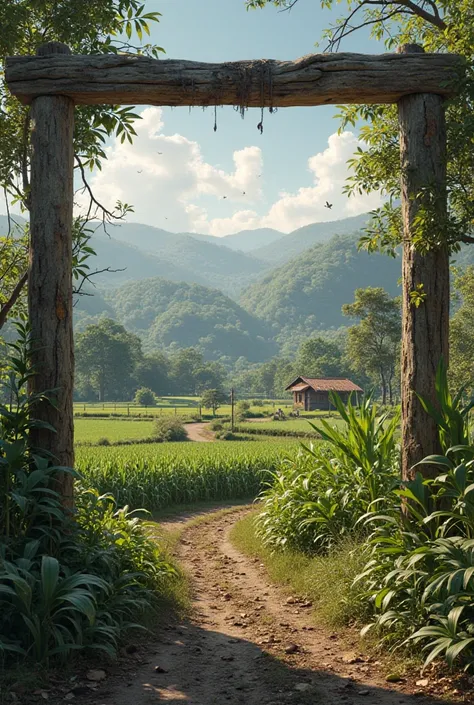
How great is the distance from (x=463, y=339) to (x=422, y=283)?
2939 centimetres

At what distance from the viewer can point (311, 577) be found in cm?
671

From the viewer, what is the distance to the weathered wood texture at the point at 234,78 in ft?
18.6

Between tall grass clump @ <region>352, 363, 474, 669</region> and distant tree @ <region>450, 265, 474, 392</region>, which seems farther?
distant tree @ <region>450, 265, 474, 392</region>

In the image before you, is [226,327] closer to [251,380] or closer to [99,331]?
[251,380]

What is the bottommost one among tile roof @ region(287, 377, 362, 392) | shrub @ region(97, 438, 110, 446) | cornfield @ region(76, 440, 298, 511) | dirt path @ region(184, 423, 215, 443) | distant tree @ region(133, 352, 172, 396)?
dirt path @ region(184, 423, 215, 443)

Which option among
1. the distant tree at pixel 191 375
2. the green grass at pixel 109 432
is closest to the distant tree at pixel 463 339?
the green grass at pixel 109 432

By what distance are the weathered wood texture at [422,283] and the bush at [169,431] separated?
28.8 metres

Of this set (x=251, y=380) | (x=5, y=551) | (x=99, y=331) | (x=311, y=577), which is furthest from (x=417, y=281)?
(x=251, y=380)

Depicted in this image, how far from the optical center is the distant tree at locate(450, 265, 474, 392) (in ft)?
97.8

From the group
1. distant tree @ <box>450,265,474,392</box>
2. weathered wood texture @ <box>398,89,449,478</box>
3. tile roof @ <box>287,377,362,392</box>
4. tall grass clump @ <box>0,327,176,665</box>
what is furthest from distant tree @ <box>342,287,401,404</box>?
tall grass clump @ <box>0,327,176,665</box>

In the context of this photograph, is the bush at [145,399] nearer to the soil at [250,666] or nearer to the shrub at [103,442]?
the shrub at [103,442]

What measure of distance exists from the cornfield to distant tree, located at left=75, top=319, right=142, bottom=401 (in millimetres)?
83661

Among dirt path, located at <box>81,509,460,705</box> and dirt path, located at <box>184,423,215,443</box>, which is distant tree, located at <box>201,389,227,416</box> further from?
dirt path, located at <box>81,509,460,705</box>

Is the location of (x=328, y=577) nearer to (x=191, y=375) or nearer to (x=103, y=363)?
(x=103, y=363)
